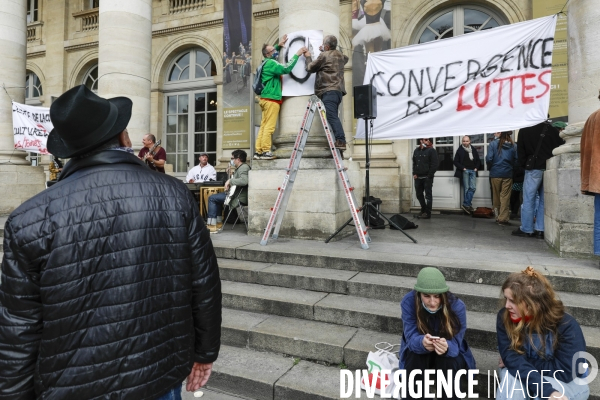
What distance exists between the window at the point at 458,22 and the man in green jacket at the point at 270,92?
573cm

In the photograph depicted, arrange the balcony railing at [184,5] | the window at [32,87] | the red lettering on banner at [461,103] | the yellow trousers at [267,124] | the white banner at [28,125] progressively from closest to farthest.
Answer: the red lettering on banner at [461,103]
the yellow trousers at [267,124]
the white banner at [28,125]
the balcony railing at [184,5]
the window at [32,87]

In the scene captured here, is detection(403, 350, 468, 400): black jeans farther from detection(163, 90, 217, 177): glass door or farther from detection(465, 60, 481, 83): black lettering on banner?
detection(163, 90, 217, 177): glass door

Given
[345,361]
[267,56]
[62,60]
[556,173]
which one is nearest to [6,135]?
[62,60]

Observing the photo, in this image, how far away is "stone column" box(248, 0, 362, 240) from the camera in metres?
5.70

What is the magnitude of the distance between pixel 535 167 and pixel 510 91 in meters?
1.38

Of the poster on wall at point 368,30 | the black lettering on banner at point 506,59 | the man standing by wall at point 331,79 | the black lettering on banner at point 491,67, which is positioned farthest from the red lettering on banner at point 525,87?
the poster on wall at point 368,30

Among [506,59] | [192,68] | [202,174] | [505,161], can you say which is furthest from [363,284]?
[192,68]

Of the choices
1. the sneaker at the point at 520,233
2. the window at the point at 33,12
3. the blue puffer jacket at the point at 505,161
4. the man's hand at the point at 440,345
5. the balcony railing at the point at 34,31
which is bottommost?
the man's hand at the point at 440,345

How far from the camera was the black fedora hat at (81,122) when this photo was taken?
1.45 meters

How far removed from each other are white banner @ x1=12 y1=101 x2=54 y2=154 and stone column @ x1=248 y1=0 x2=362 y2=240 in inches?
266

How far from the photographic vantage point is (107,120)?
1535 mm

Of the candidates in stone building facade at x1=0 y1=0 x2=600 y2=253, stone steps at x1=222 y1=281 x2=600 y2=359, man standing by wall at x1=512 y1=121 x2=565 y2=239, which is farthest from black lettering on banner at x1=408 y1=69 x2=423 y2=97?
stone steps at x1=222 y1=281 x2=600 y2=359

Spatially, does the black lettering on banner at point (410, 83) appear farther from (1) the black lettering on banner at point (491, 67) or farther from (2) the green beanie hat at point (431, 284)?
(2) the green beanie hat at point (431, 284)

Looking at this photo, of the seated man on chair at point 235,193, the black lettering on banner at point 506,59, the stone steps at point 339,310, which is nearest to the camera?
the stone steps at point 339,310
